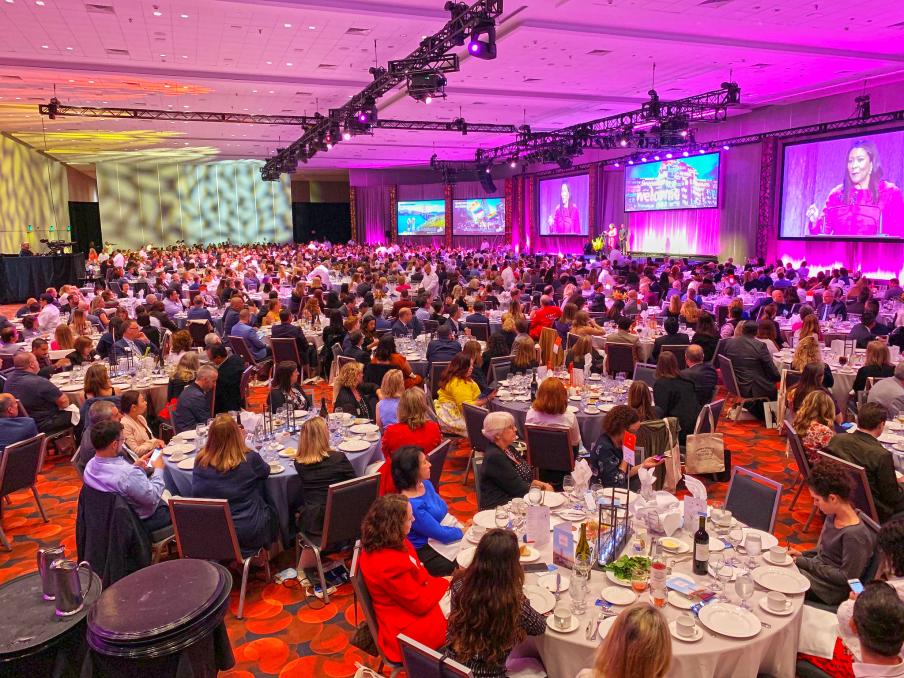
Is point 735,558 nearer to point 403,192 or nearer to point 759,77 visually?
point 759,77

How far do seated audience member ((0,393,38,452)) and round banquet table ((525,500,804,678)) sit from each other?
5.08 meters

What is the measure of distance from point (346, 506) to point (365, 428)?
1.43 metres

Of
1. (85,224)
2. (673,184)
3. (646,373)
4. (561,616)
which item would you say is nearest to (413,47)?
(646,373)

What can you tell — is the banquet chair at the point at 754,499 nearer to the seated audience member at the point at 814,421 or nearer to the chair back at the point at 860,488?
the chair back at the point at 860,488

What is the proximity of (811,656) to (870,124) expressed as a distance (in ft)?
49.6

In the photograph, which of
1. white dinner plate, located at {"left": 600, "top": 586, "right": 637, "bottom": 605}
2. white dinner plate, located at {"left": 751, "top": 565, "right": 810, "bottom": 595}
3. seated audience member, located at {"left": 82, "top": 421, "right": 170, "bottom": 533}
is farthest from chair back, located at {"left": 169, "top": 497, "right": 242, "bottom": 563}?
white dinner plate, located at {"left": 751, "top": 565, "right": 810, "bottom": 595}

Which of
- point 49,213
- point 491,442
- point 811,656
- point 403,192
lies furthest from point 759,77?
point 49,213

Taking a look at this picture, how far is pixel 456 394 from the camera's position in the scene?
22.5 feet

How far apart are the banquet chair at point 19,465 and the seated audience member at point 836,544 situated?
18.6ft

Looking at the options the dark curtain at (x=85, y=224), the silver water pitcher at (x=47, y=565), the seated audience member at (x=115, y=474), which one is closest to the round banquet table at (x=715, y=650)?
the silver water pitcher at (x=47, y=565)

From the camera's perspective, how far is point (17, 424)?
233 inches

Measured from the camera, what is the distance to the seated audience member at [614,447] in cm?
481

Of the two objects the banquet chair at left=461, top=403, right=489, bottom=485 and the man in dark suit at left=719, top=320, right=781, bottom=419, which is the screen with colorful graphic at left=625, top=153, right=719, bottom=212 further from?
the banquet chair at left=461, top=403, right=489, bottom=485

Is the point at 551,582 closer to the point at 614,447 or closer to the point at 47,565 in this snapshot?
the point at 614,447
